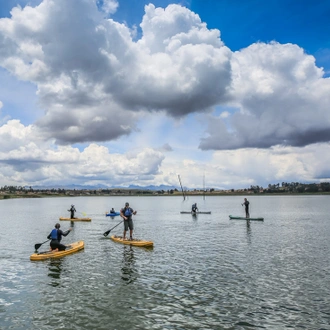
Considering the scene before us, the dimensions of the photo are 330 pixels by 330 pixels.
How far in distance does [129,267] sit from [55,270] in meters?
5.58

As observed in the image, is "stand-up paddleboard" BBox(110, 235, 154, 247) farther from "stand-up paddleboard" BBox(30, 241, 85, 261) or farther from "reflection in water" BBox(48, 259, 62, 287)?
"reflection in water" BBox(48, 259, 62, 287)

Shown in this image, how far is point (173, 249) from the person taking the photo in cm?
3138

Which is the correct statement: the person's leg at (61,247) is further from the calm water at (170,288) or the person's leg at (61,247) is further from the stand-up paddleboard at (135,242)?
the stand-up paddleboard at (135,242)

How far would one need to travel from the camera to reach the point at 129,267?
942 inches

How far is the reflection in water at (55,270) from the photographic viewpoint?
2036cm

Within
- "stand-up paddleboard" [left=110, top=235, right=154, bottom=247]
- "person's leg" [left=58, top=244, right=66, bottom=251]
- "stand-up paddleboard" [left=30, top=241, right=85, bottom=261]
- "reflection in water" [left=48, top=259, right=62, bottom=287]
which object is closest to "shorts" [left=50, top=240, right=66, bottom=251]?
"person's leg" [left=58, top=244, right=66, bottom=251]

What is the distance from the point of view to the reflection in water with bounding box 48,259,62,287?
20.4 m

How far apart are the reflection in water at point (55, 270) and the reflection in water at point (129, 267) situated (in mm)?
4442

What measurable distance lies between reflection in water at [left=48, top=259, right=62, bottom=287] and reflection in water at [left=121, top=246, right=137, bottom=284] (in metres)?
4.44

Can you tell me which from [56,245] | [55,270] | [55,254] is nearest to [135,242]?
[56,245]

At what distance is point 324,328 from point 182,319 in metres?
6.02

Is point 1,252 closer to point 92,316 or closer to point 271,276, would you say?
point 92,316

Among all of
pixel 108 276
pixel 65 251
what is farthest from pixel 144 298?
pixel 65 251

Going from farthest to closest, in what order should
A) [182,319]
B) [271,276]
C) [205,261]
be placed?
[205,261]
[271,276]
[182,319]
